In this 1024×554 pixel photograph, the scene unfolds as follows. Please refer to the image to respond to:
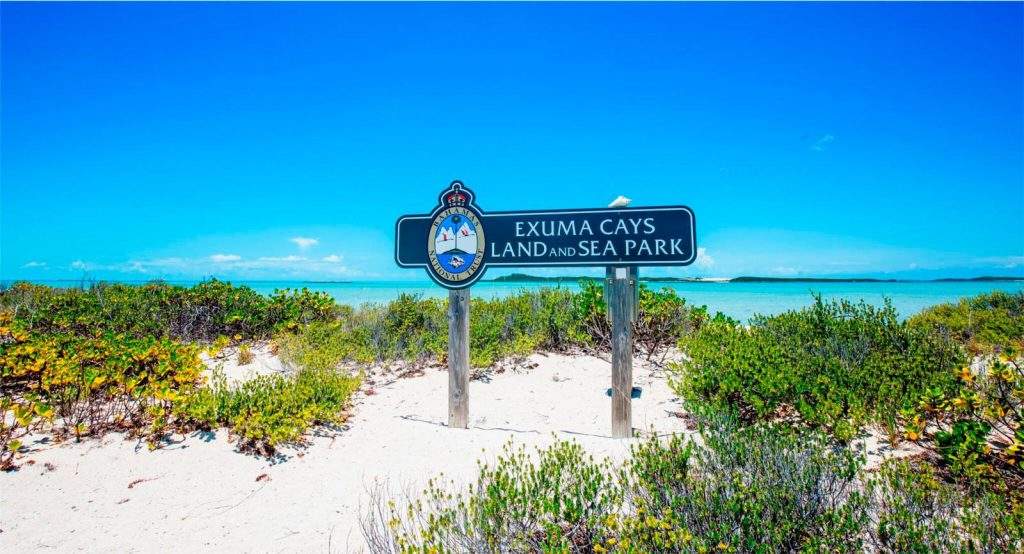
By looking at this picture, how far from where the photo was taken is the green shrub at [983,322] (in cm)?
831

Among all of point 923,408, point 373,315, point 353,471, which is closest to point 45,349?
point 353,471

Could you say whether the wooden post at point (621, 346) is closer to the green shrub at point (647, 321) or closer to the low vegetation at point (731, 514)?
the low vegetation at point (731, 514)

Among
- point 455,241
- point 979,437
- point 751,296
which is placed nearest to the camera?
point 979,437

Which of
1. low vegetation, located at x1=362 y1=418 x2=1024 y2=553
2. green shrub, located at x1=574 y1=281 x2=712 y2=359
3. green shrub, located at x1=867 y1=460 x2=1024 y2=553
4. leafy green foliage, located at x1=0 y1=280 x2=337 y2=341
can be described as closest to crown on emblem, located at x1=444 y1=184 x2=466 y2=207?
low vegetation, located at x1=362 y1=418 x2=1024 y2=553

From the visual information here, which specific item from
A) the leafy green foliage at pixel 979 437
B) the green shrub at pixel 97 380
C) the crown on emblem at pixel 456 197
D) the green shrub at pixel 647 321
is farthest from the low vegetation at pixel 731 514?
the green shrub at pixel 647 321

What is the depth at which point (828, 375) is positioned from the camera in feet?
15.7

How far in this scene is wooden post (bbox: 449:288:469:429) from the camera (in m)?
5.12

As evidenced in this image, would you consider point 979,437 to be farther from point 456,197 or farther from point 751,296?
point 751,296

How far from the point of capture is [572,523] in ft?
8.34

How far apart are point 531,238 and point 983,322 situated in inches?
442

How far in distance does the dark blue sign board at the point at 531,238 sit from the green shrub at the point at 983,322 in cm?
523

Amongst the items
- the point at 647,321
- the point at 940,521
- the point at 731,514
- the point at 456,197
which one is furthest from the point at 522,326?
the point at 940,521

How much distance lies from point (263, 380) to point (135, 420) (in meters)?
1.20

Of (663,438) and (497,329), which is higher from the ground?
(497,329)
